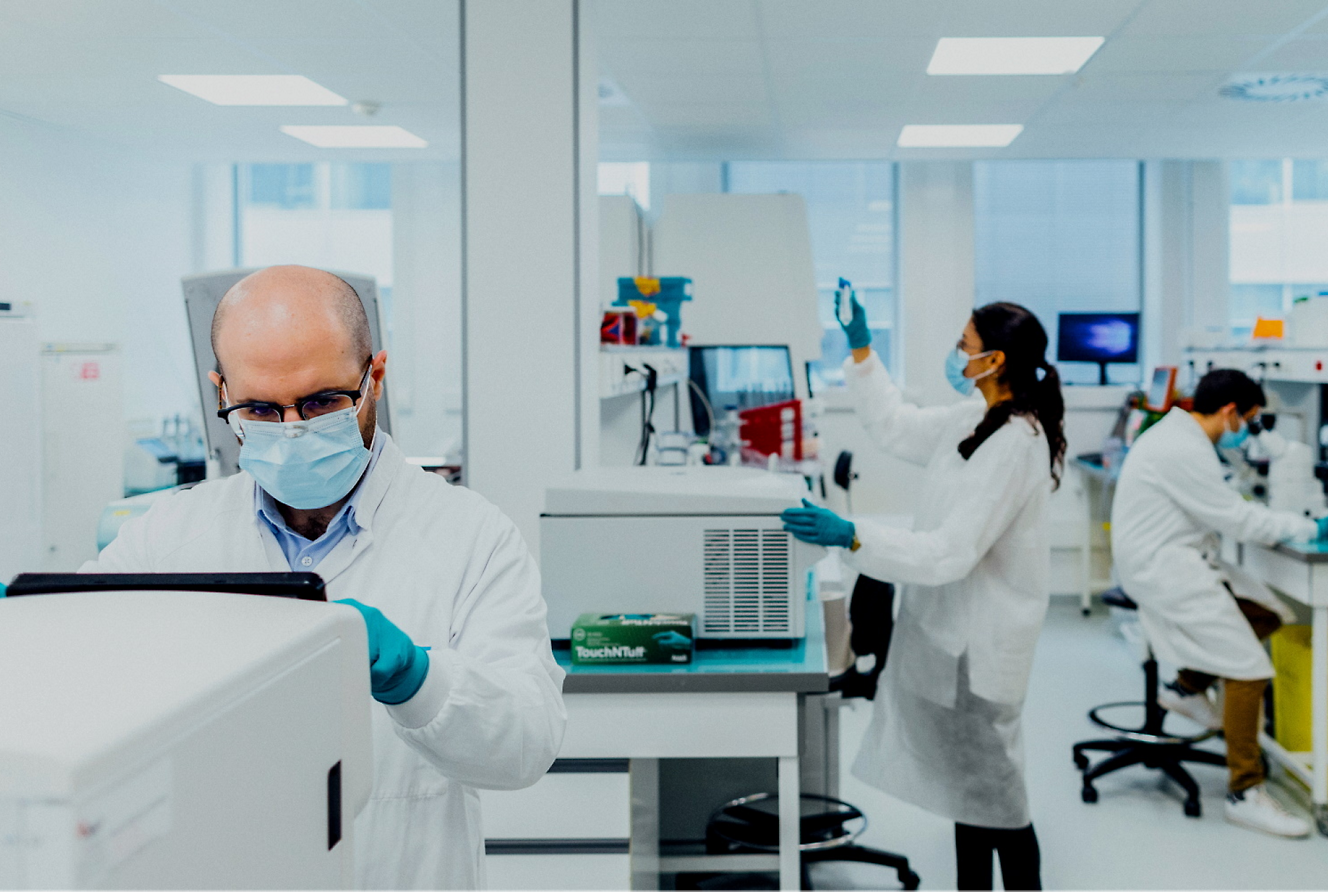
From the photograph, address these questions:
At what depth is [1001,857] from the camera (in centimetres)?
217

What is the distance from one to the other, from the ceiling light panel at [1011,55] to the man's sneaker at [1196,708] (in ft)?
7.18

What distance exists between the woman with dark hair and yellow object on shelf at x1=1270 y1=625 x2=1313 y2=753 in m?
1.35

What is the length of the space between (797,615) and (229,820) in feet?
4.69

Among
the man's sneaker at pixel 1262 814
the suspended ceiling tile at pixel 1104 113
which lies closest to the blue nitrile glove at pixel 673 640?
the man's sneaker at pixel 1262 814

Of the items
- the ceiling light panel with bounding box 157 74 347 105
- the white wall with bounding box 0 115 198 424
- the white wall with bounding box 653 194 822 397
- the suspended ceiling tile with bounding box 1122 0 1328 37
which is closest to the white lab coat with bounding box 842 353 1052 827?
the suspended ceiling tile with bounding box 1122 0 1328 37

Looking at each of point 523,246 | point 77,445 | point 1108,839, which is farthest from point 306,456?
point 77,445

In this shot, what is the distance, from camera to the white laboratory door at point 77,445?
15.1 ft

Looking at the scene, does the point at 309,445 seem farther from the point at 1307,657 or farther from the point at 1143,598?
the point at 1307,657

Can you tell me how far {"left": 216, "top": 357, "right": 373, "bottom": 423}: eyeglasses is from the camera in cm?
96

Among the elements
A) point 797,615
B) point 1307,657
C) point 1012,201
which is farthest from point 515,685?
point 1012,201

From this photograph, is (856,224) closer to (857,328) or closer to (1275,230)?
(1275,230)

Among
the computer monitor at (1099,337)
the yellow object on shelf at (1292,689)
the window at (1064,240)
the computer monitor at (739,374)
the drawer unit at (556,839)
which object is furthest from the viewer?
the window at (1064,240)

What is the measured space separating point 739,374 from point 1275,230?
3.66m

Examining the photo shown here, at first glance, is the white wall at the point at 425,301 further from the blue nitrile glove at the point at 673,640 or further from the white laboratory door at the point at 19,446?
the blue nitrile glove at the point at 673,640
